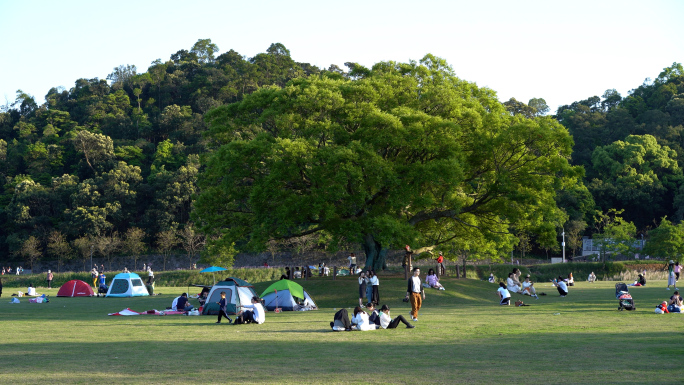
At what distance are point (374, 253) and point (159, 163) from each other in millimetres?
59512

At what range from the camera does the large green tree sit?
3048 cm

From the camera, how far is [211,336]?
55.2ft

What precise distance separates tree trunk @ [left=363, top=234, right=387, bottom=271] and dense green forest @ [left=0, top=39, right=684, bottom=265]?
122 ft

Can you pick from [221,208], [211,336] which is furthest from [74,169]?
[211,336]

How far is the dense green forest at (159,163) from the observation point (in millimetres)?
78062

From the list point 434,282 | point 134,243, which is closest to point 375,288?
point 434,282

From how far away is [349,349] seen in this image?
45.2 ft

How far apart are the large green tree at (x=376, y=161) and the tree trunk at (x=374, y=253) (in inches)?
2.5

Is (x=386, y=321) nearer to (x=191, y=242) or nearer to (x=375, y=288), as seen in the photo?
(x=375, y=288)

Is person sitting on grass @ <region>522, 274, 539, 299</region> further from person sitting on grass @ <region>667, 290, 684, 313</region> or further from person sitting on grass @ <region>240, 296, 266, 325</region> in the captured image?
person sitting on grass @ <region>240, 296, 266, 325</region>

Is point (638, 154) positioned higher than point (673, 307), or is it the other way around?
point (638, 154)

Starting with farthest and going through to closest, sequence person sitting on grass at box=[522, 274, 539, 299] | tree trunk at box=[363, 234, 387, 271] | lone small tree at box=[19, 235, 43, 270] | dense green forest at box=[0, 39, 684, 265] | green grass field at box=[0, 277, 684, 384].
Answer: dense green forest at box=[0, 39, 684, 265], lone small tree at box=[19, 235, 43, 270], tree trunk at box=[363, 234, 387, 271], person sitting on grass at box=[522, 274, 539, 299], green grass field at box=[0, 277, 684, 384]

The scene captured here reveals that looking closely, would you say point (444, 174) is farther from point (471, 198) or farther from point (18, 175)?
point (18, 175)

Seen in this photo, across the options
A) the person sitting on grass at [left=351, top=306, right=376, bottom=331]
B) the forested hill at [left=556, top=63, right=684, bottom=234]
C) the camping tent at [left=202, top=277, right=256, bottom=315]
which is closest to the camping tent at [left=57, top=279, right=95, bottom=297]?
the camping tent at [left=202, top=277, right=256, bottom=315]
